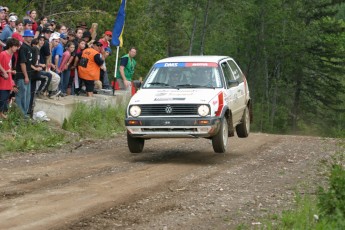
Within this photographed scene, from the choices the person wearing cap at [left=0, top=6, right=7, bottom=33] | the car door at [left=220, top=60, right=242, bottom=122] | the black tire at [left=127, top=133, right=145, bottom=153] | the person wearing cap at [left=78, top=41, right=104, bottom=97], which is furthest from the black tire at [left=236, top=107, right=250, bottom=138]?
the person wearing cap at [left=0, top=6, right=7, bottom=33]

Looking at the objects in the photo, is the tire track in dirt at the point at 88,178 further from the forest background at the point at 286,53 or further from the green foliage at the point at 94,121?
the forest background at the point at 286,53

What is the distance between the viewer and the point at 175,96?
1488 centimetres

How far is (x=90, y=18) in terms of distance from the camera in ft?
106

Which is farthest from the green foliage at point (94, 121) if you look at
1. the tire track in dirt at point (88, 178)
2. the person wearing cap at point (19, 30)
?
the person wearing cap at point (19, 30)

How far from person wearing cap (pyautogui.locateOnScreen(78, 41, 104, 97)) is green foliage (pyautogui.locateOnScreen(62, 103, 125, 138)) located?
0.77 meters

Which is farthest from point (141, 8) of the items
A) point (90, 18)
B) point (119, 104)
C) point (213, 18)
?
point (213, 18)

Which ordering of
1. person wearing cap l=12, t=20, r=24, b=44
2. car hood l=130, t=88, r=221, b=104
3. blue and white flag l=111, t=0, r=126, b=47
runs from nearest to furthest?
car hood l=130, t=88, r=221, b=104 < person wearing cap l=12, t=20, r=24, b=44 < blue and white flag l=111, t=0, r=126, b=47

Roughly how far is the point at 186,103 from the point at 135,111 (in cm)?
96

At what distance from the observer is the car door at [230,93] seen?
51.9ft

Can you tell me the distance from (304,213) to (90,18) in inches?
937

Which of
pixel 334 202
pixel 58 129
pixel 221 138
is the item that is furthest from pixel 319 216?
pixel 58 129

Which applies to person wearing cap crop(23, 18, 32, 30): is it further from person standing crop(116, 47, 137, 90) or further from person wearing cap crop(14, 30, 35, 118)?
person standing crop(116, 47, 137, 90)

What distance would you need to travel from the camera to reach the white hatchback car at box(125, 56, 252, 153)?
47.8 ft

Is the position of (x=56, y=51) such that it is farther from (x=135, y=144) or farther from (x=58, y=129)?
(x=135, y=144)
